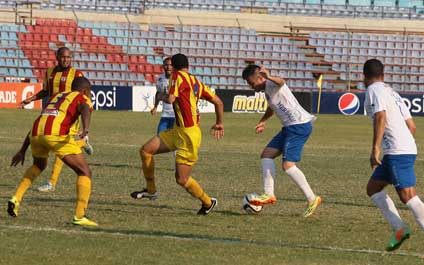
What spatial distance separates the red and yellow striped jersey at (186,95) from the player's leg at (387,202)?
3.23m

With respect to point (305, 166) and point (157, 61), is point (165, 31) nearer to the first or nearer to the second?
point (157, 61)

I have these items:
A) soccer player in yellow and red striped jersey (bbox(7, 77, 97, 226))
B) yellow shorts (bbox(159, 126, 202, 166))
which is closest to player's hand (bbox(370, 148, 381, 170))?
soccer player in yellow and red striped jersey (bbox(7, 77, 97, 226))

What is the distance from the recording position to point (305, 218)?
12.1 meters

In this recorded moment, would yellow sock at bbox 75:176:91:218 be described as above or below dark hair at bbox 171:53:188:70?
below

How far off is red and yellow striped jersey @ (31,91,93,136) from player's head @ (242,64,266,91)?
2.13 metres

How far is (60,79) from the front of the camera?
48.1 feet

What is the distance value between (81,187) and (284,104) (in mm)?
2992

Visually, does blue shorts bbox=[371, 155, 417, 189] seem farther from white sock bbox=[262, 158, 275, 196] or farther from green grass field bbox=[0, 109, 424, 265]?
white sock bbox=[262, 158, 275, 196]

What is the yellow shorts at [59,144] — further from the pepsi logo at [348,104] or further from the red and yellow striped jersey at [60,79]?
the pepsi logo at [348,104]

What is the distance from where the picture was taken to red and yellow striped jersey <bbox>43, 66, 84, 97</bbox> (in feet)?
47.9

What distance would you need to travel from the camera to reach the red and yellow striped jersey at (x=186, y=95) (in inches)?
477

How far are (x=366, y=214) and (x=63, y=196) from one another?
4021 mm

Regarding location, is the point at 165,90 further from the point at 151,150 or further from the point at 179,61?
the point at 179,61

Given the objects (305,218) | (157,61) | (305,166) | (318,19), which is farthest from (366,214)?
(318,19)
